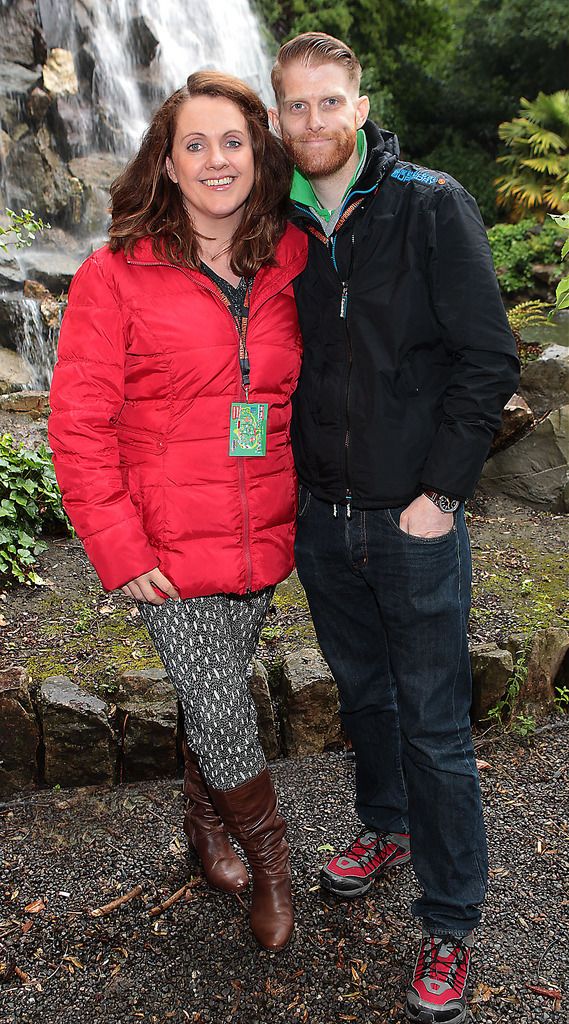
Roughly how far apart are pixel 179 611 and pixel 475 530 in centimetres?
282

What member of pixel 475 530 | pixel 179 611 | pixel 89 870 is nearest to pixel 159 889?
pixel 89 870

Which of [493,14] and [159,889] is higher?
[493,14]

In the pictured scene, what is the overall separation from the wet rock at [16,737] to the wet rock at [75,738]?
0.14 ft

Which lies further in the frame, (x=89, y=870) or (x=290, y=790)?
(x=290, y=790)

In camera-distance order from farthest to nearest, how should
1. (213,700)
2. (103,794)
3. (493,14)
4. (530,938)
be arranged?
(493,14)
(103,794)
(530,938)
(213,700)

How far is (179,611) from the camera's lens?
7.50ft

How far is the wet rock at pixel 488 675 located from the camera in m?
3.46

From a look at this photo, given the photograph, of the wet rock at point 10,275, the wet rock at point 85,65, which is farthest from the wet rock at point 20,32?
the wet rock at point 10,275

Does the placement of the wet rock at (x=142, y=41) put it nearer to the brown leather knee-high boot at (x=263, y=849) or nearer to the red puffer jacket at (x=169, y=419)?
the red puffer jacket at (x=169, y=419)

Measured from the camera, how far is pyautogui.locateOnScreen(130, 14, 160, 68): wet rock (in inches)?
506

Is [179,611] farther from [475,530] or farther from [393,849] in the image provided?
[475,530]

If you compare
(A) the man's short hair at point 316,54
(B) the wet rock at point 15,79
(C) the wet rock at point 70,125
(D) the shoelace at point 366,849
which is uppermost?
(B) the wet rock at point 15,79

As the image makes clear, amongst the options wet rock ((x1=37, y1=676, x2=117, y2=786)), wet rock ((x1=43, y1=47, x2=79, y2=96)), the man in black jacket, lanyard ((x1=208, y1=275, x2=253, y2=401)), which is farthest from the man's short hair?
wet rock ((x1=43, y1=47, x2=79, y2=96))

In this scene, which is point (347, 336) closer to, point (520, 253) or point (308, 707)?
point (308, 707)
